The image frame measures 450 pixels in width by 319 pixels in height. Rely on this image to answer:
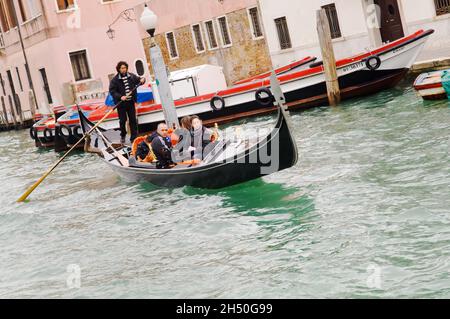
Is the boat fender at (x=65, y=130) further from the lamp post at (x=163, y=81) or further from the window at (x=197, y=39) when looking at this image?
the lamp post at (x=163, y=81)

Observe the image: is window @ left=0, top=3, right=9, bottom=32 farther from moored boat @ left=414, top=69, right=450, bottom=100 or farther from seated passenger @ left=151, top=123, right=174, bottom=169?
seated passenger @ left=151, top=123, right=174, bottom=169

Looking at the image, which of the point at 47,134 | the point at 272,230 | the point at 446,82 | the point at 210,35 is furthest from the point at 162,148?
the point at 210,35

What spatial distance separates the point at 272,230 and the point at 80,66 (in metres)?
16.0

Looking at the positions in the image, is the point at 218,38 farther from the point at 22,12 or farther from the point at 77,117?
the point at 22,12

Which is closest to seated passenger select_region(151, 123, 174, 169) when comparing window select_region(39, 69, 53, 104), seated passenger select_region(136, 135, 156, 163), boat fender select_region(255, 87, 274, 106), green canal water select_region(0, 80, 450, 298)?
green canal water select_region(0, 80, 450, 298)

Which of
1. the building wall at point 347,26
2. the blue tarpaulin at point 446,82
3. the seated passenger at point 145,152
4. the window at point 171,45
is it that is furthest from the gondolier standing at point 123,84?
the window at point 171,45

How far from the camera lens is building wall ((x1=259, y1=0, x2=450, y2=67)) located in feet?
42.5

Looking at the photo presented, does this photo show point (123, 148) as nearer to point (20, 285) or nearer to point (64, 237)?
point (64, 237)

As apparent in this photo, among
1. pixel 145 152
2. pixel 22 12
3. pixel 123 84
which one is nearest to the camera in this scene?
pixel 145 152

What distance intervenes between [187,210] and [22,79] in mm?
17482

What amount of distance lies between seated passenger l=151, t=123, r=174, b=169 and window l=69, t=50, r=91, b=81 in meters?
13.5

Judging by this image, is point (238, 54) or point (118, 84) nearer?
point (118, 84)

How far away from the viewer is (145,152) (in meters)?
8.71

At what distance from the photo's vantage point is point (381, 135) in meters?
8.88
